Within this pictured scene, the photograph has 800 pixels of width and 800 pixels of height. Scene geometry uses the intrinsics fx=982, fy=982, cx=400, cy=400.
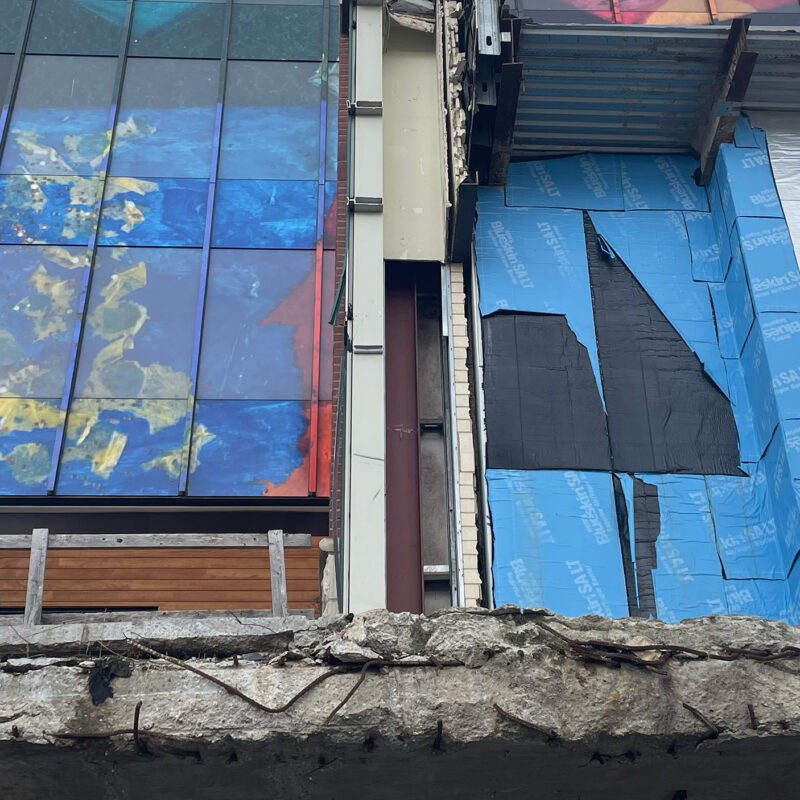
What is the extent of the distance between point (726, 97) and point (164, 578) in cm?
889

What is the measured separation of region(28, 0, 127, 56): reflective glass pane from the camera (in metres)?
17.3

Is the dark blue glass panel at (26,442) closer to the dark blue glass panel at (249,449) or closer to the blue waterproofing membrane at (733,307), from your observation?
the dark blue glass panel at (249,449)

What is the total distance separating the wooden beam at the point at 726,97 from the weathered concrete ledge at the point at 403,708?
8.06 metres

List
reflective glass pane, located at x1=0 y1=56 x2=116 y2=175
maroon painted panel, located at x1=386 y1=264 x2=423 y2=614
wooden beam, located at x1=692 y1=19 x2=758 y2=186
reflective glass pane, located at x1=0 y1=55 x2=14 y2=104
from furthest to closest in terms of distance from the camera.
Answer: reflective glass pane, located at x1=0 y1=55 x2=14 y2=104 < reflective glass pane, located at x1=0 y1=56 x2=116 y2=175 < wooden beam, located at x1=692 y1=19 x2=758 y2=186 < maroon painted panel, located at x1=386 y1=264 x2=423 y2=614

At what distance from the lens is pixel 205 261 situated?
49.6ft

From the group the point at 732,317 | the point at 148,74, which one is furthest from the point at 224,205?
the point at 732,317

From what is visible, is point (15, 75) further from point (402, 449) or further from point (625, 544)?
point (625, 544)

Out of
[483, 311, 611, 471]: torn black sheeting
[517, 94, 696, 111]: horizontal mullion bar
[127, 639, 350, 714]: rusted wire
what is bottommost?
[127, 639, 350, 714]: rusted wire

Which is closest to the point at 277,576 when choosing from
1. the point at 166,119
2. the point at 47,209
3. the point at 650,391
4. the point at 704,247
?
the point at 650,391

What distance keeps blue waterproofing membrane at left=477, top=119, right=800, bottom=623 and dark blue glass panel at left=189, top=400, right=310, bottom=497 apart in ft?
13.1

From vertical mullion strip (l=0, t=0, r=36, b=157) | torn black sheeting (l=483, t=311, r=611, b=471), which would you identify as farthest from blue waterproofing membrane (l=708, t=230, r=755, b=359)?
vertical mullion strip (l=0, t=0, r=36, b=157)

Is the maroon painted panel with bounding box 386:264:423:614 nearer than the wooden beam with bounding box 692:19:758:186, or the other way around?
the maroon painted panel with bounding box 386:264:423:614

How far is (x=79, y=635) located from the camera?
483 cm

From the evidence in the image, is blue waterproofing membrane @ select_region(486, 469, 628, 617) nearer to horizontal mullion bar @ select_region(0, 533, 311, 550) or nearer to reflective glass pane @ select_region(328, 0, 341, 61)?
horizontal mullion bar @ select_region(0, 533, 311, 550)
